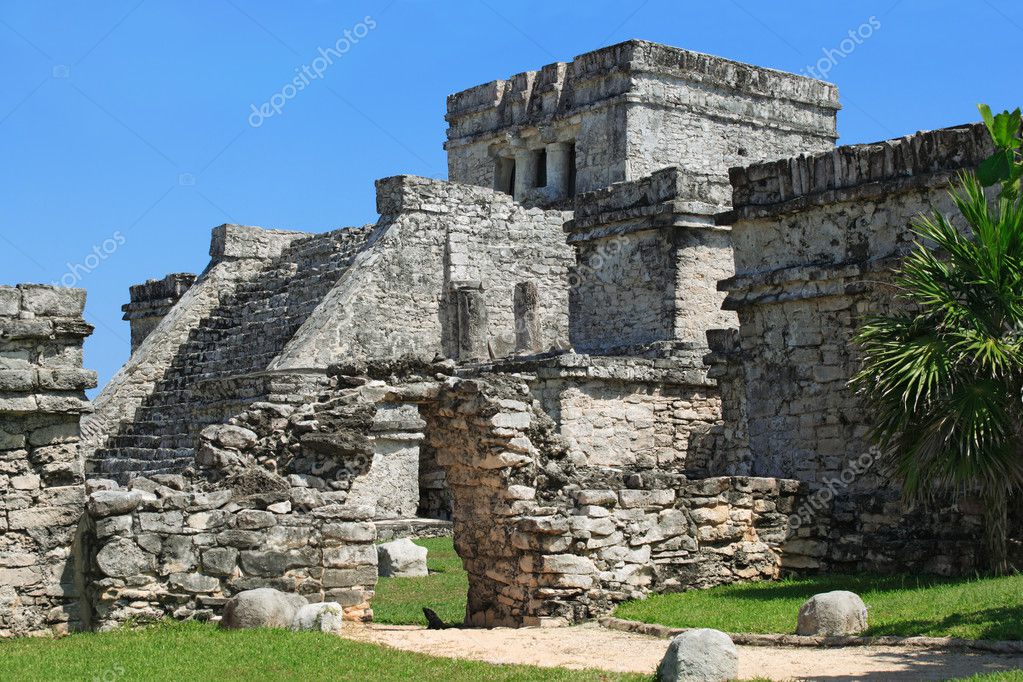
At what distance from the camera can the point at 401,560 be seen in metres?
14.2

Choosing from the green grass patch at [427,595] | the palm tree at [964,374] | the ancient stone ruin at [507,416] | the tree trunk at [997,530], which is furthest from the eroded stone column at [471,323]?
the tree trunk at [997,530]

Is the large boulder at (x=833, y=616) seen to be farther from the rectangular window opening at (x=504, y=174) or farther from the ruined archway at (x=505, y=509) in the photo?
the rectangular window opening at (x=504, y=174)

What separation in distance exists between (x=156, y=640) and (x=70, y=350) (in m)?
2.28

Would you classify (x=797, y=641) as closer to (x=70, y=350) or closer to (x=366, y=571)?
(x=366, y=571)

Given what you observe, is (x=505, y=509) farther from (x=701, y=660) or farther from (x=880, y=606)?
(x=701, y=660)

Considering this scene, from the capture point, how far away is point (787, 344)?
43.8 ft

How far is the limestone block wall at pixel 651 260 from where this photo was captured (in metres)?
19.7

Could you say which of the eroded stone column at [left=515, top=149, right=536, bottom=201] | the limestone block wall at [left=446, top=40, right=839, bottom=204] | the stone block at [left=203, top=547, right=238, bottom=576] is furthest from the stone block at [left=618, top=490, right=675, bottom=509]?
the eroded stone column at [left=515, top=149, right=536, bottom=201]

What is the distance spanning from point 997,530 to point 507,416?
12.5 ft

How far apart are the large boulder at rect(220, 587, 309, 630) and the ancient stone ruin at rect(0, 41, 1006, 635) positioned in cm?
47

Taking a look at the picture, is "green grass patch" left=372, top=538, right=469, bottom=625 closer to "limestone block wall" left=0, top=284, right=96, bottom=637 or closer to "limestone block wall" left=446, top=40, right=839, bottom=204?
"limestone block wall" left=0, top=284, right=96, bottom=637

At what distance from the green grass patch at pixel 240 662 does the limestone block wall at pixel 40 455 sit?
1.92ft

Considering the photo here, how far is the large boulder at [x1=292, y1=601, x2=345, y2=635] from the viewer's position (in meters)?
9.49

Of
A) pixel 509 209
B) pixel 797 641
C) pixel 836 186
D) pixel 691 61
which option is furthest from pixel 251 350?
pixel 797 641
